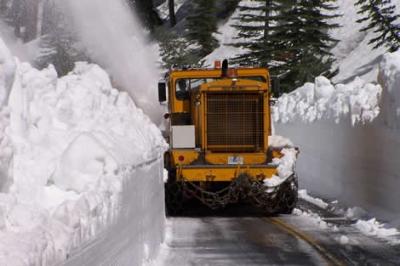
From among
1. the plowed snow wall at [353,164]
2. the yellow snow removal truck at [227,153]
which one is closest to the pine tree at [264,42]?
the plowed snow wall at [353,164]

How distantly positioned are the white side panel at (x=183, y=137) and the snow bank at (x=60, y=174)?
16.7 feet

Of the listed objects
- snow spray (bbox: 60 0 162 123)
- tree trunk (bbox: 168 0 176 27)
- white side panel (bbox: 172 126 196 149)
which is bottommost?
white side panel (bbox: 172 126 196 149)

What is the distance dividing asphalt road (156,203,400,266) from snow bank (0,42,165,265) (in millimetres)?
1064

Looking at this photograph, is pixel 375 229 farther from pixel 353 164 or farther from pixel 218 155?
pixel 353 164

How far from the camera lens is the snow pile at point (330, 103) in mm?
16344

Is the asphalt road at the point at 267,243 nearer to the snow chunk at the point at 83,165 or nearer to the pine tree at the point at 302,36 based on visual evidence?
the snow chunk at the point at 83,165

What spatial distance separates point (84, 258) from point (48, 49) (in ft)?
92.3

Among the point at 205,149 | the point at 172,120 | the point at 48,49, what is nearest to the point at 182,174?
the point at 205,149

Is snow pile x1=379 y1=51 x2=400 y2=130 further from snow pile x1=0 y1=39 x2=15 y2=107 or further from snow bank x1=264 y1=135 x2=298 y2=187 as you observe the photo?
snow pile x1=0 y1=39 x2=15 y2=107

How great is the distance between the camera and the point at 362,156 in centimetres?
1606

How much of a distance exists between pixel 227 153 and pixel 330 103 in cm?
666

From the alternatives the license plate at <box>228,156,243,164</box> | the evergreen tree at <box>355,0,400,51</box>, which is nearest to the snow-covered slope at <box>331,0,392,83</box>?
the evergreen tree at <box>355,0,400,51</box>

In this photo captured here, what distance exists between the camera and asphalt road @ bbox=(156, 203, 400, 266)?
938cm

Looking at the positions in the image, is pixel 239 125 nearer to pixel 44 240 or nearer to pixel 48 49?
pixel 44 240
